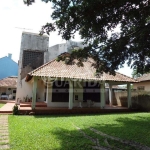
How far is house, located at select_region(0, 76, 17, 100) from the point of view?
92.4ft

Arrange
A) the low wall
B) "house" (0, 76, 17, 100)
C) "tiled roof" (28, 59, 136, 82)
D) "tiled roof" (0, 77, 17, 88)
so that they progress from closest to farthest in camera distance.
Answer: "tiled roof" (28, 59, 136, 82)
the low wall
"house" (0, 76, 17, 100)
"tiled roof" (0, 77, 17, 88)

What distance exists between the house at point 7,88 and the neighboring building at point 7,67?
1123 cm

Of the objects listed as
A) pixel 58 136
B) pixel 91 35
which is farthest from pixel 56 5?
pixel 58 136

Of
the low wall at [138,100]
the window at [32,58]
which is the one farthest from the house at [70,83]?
the window at [32,58]

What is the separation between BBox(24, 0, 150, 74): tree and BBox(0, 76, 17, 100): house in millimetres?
23361

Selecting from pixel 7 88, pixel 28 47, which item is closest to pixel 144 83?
pixel 28 47

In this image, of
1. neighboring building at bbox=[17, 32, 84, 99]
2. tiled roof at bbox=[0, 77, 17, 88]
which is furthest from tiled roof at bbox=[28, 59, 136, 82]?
tiled roof at bbox=[0, 77, 17, 88]

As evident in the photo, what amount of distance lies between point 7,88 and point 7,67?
12.7 metres

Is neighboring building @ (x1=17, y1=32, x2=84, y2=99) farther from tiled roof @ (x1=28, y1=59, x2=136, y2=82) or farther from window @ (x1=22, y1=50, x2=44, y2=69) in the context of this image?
tiled roof @ (x1=28, y1=59, x2=136, y2=82)

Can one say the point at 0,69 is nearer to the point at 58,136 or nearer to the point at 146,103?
the point at 146,103

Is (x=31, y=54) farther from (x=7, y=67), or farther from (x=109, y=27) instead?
(x=7, y=67)

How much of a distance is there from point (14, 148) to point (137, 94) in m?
15.1

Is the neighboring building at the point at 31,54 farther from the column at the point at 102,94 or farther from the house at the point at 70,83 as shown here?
the column at the point at 102,94

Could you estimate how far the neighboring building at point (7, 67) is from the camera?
4031 centimetres
